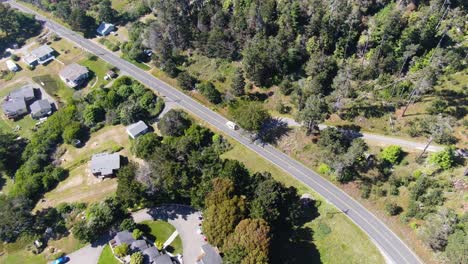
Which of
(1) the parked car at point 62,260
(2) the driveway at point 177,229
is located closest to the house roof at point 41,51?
(2) the driveway at point 177,229

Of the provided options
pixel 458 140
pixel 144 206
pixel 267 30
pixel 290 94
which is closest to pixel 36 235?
pixel 144 206

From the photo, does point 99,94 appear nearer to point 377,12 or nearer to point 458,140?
point 377,12

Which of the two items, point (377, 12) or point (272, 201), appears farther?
point (377, 12)

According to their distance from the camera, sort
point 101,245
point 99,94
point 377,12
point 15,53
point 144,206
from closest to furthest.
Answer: point 101,245 → point 144,206 → point 377,12 → point 99,94 → point 15,53

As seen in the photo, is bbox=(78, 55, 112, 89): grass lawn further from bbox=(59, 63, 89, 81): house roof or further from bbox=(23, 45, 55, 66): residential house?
bbox=(23, 45, 55, 66): residential house

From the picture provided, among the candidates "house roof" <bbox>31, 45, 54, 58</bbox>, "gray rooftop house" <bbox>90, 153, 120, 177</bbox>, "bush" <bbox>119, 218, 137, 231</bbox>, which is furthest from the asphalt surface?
"house roof" <bbox>31, 45, 54, 58</bbox>

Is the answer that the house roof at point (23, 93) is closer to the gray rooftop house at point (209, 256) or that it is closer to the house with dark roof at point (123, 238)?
the house with dark roof at point (123, 238)
